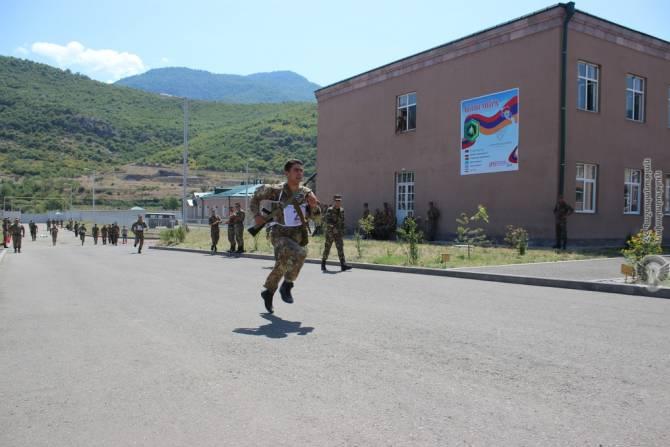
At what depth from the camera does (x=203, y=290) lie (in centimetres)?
960

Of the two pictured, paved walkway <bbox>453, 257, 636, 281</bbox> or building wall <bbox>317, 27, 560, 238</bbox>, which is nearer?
paved walkway <bbox>453, 257, 636, 281</bbox>

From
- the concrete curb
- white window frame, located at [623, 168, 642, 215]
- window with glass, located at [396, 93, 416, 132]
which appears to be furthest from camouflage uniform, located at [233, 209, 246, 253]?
white window frame, located at [623, 168, 642, 215]

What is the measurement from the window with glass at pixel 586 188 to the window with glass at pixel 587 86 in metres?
2.04

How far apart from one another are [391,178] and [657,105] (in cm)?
1096

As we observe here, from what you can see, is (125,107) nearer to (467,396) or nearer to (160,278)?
(160,278)

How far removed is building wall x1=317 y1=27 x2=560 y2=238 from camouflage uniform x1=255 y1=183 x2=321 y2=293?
47.1 feet

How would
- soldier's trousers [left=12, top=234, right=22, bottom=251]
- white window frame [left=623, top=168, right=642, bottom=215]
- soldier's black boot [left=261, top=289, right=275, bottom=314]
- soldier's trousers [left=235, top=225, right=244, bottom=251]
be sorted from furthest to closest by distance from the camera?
soldier's trousers [left=12, top=234, right=22, bottom=251]
white window frame [left=623, top=168, right=642, bottom=215]
soldier's trousers [left=235, top=225, right=244, bottom=251]
soldier's black boot [left=261, top=289, right=275, bottom=314]

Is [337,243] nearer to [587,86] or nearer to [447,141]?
[447,141]

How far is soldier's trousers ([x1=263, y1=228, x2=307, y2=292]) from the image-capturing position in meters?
6.97

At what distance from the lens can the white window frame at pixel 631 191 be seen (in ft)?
69.4

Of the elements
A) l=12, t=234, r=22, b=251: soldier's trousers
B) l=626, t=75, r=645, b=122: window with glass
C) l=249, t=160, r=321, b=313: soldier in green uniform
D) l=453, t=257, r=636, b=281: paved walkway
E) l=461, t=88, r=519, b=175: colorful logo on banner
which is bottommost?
l=12, t=234, r=22, b=251: soldier's trousers

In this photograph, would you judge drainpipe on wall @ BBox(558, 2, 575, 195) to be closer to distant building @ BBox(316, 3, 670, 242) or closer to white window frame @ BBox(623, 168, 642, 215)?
distant building @ BBox(316, 3, 670, 242)

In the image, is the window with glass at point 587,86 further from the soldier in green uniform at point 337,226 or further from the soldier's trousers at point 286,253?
the soldier's trousers at point 286,253

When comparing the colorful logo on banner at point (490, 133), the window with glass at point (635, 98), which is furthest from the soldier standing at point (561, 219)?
the window with glass at point (635, 98)
